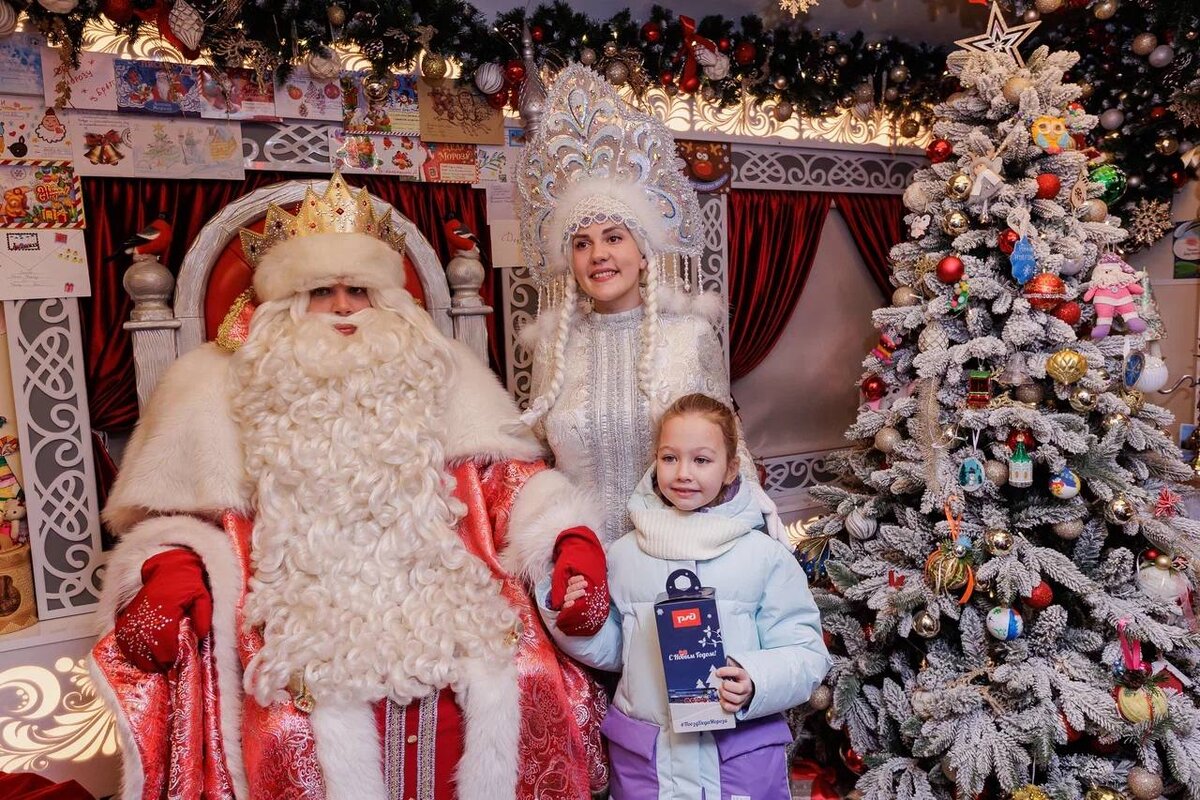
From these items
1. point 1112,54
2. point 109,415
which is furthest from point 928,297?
point 109,415

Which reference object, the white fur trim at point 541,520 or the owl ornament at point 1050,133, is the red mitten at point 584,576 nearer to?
the white fur trim at point 541,520

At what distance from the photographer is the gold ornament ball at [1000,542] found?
2.59 meters

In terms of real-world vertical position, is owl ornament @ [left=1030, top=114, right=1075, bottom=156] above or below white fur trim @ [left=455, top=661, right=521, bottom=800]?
above

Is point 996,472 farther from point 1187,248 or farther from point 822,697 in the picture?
point 1187,248

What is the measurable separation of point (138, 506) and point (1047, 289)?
2849 mm

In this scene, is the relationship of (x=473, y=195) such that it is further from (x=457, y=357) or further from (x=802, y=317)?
(x=802, y=317)

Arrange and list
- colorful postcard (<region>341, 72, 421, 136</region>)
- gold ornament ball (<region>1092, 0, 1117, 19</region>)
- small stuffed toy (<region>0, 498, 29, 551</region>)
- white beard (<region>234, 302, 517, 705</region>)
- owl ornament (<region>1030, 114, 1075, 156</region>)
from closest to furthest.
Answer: white beard (<region>234, 302, 517, 705</region>) → owl ornament (<region>1030, 114, 1075, 156</region>) → small stuffed toy (<region>0, 498, 29, 551</region>) → colorful postcard (<region>341, 72, 421, 136</region>) → gold ornament ball (<region>1092, 0, 1117, 19</region>)

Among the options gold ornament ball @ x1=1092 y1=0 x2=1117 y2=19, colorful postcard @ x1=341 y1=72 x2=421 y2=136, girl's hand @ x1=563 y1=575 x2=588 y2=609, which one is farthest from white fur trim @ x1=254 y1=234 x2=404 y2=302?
gold ornament ball @ x1=1092 y1=0 x2=1117 y2=19

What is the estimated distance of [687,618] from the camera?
1866 mm

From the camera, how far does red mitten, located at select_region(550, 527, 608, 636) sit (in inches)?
78.5

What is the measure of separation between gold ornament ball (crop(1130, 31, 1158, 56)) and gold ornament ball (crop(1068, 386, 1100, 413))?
2.44m

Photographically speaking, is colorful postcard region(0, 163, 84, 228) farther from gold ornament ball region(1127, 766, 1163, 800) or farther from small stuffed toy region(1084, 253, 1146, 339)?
gold ornament ball region(1127, 766, 1163, 800)

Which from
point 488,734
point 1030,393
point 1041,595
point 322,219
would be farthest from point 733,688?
point 322,219

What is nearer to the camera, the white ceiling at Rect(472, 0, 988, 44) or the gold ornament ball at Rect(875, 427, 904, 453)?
the gold ornament ball at Rect(875, 427, 904, 453)
